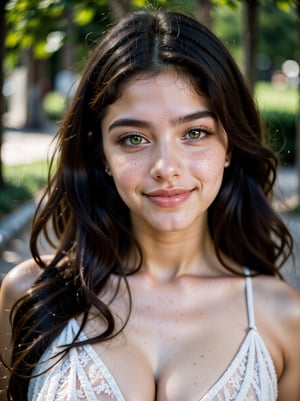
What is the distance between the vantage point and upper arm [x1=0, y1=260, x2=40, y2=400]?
2439 mm

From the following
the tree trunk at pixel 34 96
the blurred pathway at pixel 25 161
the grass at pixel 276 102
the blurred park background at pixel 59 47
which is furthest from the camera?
the tree trunk at pixel 34 96

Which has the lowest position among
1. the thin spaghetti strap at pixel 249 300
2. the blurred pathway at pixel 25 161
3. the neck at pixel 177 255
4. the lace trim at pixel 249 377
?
the blurred pathway at pixel 25 161

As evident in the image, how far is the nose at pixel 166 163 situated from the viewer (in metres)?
2.12

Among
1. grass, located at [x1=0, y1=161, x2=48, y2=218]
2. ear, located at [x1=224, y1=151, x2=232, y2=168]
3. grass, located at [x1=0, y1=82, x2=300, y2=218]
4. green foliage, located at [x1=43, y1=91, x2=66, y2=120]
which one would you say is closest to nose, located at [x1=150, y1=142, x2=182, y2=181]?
ear, located at [x1=224, y1=151, x2=232, y2=168]

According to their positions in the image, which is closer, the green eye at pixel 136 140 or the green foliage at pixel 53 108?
the green eye at pixel 136 140

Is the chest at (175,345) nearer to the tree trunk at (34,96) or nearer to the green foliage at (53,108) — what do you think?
the tree trunk at (34,96)

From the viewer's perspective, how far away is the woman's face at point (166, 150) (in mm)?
2160

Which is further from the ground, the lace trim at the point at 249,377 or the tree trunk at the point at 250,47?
the tree trunk at the point at 250,47

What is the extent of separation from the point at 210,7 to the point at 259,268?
349 cm

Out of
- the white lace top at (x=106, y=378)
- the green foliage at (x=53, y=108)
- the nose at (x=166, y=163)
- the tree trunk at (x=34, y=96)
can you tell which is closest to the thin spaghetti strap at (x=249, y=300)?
the white lace top at (x=106, y=378)

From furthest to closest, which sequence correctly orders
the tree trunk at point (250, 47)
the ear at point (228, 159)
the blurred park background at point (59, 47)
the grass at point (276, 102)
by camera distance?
the grass at point (276, 102), the tree trunk at point (250, 47), the blurred park background at point (59, 47), the ear at point (228, 159)

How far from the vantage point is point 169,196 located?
7.07 ft

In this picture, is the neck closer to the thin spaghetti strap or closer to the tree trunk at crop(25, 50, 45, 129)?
the thin spaghetti strap

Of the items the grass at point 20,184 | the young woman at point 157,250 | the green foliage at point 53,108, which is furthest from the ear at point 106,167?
the green foliage at point 53,108
